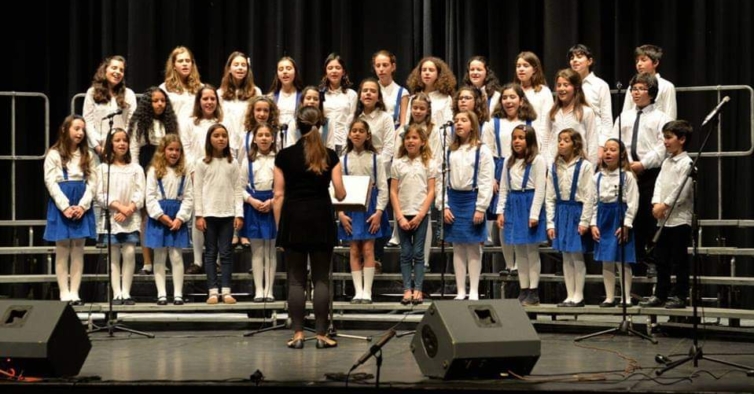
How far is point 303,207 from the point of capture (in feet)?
24.3

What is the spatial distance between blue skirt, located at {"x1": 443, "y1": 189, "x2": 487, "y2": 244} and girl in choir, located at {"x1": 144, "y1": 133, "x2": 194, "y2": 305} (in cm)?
214

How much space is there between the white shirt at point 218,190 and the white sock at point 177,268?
1.14ft

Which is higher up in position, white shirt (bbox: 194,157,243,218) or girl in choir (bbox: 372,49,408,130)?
girl in choir (bbox: 372,49,408,130)

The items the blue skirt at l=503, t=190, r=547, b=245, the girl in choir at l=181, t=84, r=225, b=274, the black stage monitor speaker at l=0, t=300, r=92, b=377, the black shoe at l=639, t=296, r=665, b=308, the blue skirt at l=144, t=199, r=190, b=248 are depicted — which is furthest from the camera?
the girl in choir at l=181, t=84, r=225, b=274

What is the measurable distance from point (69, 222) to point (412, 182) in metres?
2.76

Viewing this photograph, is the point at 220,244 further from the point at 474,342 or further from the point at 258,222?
the point at 474,342

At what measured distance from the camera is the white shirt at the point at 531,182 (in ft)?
28.7

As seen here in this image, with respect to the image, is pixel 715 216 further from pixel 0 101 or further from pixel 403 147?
pixel 0 101

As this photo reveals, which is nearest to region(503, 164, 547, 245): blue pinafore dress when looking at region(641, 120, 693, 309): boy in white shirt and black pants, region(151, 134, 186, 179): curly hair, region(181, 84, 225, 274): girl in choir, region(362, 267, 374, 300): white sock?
region(641, 120, 693, 309): boy in white shirt and black pants

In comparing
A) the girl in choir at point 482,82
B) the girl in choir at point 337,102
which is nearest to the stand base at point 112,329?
the girl in choir at point 337,102

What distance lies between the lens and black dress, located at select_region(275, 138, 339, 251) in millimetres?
7395

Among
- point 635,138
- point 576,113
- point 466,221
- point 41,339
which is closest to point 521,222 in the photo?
point 466,221

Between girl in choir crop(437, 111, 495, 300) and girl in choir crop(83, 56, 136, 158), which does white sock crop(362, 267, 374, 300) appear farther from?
girl in choir crop(83, 56, 136, 158)

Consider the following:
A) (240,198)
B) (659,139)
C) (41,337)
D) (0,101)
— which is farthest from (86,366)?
(0,101)
